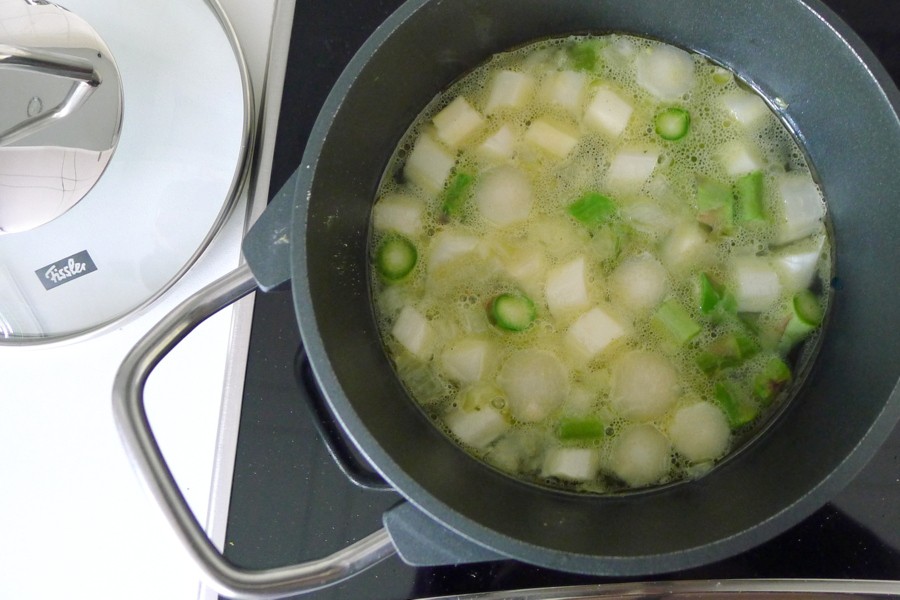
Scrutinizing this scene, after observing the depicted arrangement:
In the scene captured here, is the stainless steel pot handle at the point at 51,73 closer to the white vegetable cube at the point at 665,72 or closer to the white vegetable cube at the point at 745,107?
the white vegetable cube at the point at 665,72

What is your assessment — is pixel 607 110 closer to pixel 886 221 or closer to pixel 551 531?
pixel 886 221

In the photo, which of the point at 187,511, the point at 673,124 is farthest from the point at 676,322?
the point at 187,511

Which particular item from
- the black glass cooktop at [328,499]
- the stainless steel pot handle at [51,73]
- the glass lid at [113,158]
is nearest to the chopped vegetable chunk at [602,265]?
the black glass cooktop at [328,499]

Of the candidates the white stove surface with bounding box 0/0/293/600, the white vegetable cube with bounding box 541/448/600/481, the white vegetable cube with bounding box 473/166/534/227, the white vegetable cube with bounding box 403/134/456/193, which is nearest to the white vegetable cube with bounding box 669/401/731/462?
the white vegetable cube with bounding box 541/448/600/481

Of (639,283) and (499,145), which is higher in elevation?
(499,145)

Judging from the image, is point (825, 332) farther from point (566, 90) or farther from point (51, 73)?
point (51, 73)

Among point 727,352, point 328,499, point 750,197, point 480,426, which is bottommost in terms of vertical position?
point 328,499
